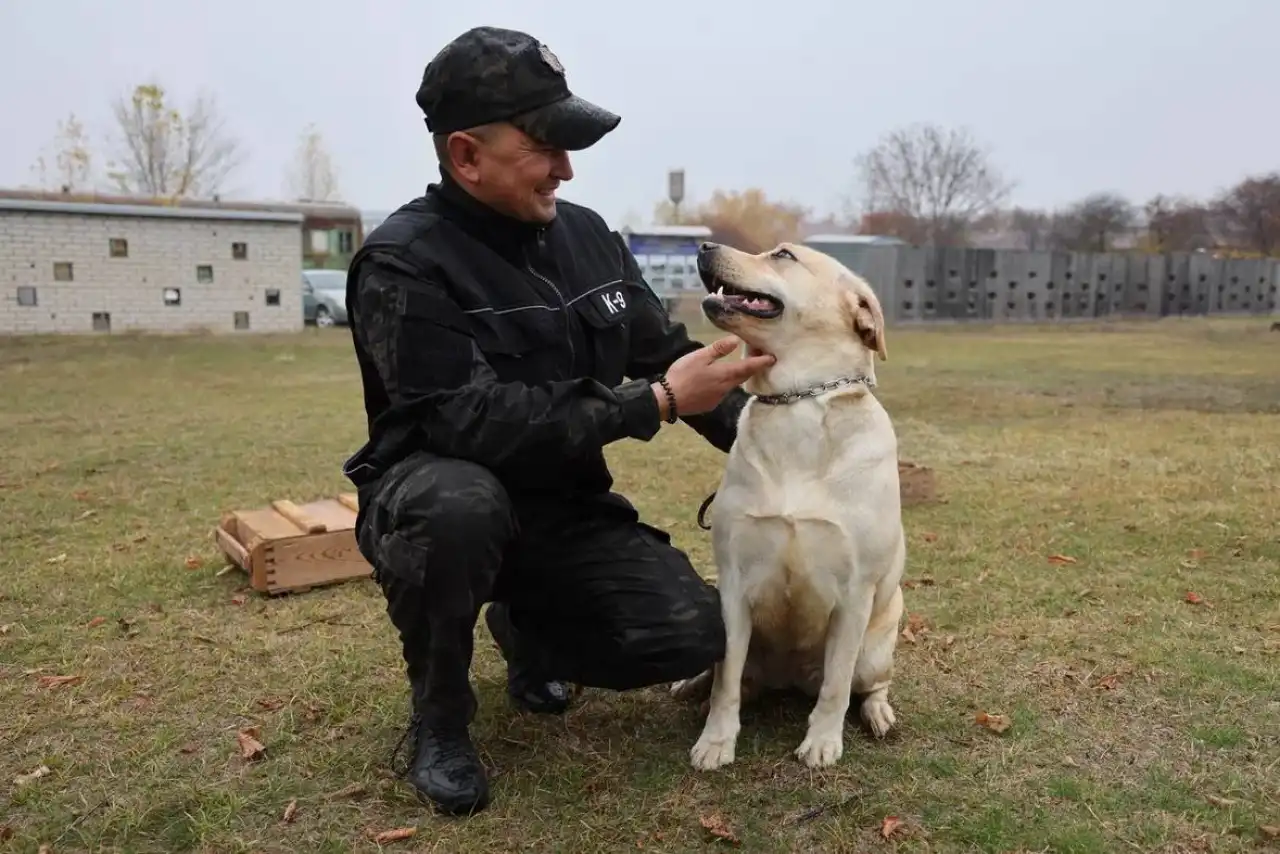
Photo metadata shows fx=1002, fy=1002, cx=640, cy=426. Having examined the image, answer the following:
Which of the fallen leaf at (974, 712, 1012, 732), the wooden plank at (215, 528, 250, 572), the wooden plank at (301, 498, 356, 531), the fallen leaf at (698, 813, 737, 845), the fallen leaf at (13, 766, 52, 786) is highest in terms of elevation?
the wooden plank at (301, 498, 356, 531)

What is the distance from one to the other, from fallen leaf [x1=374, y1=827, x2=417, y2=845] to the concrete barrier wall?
62.4 feet

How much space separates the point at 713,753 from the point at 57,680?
6.93ft

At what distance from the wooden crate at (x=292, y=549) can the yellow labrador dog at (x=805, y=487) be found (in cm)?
196

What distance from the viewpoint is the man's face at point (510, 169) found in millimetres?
2498

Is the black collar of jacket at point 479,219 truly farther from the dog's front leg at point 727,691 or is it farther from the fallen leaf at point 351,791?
the fallen leaf at point 351,791

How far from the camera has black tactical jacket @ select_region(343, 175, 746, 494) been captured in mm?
2352

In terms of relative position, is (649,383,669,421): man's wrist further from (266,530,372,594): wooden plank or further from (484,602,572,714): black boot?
(266,530,372,594): wooden plank

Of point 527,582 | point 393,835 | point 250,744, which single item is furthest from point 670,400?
point 250,744

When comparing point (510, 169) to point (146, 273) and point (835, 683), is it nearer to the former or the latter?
point (835, 683)

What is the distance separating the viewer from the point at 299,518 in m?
4.34

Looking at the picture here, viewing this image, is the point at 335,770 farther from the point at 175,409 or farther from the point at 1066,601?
the point at 175,409

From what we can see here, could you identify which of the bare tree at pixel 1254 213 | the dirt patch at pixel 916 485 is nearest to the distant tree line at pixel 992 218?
the bare tree at pixel 1254 213

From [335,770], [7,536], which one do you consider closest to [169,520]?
[7,536]

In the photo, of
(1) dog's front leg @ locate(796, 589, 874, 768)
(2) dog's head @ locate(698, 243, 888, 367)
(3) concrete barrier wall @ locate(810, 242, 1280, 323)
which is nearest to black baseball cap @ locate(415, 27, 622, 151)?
(2) dog's head @ locate(698, 243, 888, 367)
